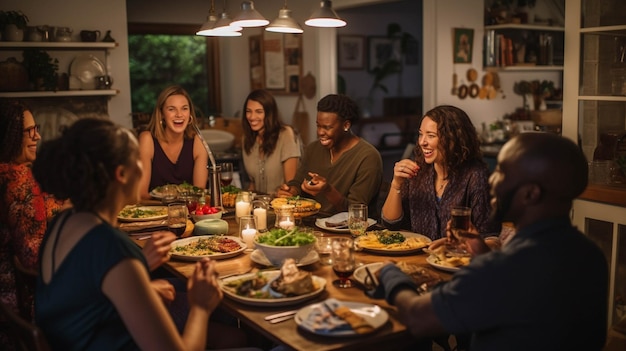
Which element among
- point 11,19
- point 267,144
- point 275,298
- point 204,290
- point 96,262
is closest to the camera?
point 96,262

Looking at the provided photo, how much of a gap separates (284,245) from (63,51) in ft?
13.2

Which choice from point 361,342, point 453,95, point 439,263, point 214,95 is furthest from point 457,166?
point 214,95

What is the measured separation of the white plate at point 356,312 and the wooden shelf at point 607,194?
6.54ft

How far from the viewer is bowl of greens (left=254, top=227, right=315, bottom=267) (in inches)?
88.2

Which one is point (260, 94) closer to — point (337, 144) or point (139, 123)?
point (337, 144)

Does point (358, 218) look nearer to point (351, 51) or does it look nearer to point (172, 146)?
point (172, 146)

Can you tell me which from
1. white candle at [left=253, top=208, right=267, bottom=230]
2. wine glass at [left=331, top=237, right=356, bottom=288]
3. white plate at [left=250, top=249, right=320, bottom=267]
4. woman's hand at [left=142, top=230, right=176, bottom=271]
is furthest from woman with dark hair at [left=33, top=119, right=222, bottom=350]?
white candle at [left=253, top=208, right=267, bottom=230]

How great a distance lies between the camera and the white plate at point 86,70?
5.52m

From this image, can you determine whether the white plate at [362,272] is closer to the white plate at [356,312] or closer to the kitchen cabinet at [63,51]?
the white plate at [356,312]

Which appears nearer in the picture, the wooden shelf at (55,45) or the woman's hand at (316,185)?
the woman's hand at (316,185)

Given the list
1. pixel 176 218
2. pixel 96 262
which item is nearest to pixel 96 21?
pixel 176 218

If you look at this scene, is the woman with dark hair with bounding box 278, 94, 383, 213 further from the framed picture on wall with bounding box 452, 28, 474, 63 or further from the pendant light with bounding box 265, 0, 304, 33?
the framed picture on wall with bounding box 452, 28, 474, 63

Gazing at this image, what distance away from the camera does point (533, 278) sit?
1.51 meters

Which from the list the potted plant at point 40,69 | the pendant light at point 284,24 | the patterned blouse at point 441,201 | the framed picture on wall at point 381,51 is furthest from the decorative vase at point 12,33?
the framed picture on wall at point 381,51
